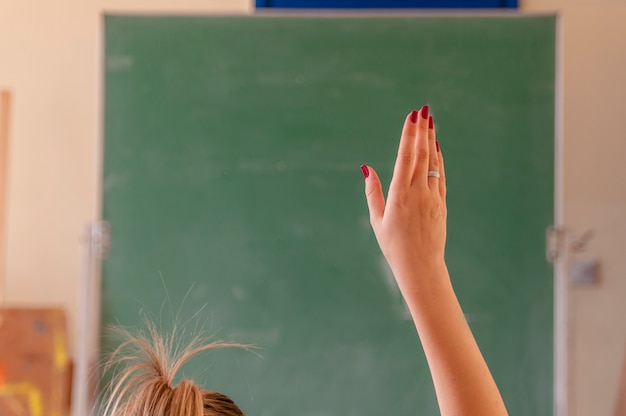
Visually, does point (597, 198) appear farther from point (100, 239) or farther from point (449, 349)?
point (449, 349)

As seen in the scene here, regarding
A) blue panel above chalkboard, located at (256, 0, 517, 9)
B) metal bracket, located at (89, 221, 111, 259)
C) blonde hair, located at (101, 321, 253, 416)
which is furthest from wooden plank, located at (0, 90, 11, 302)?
blonde hair, located at (101, 321, 253, 416)

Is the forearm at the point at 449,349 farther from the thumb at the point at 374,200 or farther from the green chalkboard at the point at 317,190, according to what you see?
the green chalkboard at the point at 317,190

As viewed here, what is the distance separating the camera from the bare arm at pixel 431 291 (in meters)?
0.59

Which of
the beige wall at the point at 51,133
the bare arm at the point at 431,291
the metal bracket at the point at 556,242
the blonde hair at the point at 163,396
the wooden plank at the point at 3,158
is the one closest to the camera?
the bare arm at the point at 431,291

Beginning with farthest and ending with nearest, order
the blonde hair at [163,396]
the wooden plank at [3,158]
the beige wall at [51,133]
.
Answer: the beige wall at [51,133]
the wooden plank at [3,158]
the blonde hair at [163,396]

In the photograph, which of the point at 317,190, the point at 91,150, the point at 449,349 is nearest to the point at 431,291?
the point at 449,349

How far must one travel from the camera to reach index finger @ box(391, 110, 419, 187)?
0.60 m

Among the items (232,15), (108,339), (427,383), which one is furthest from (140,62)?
(427,383)

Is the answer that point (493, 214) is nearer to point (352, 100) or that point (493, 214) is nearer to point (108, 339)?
point (352, 100)

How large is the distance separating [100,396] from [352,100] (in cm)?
120

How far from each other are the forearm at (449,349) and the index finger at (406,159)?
8 centimetres

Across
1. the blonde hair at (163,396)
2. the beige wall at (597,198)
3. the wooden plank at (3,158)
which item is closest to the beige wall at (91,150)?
the beige wall at (597,198)

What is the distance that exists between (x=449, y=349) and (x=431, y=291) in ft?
0.16

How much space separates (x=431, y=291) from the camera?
60 centimetres
